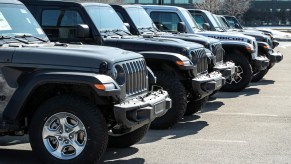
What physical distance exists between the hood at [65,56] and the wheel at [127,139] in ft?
3.95

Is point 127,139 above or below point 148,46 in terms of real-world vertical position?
below

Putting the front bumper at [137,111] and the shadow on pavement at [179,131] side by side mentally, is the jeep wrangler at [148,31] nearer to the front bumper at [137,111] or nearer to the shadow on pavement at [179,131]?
the shadow on pavement at [179,131]

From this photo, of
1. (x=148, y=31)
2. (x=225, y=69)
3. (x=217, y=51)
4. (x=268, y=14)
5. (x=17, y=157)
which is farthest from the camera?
(x=268, y=14)

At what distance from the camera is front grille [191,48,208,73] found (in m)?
9.11

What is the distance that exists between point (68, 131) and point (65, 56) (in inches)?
30.8

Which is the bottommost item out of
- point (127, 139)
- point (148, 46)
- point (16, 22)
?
point (127, 139)

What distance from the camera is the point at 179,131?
338 inches

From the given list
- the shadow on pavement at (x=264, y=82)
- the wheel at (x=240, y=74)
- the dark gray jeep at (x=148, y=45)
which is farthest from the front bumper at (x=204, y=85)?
the shadow on pavement at (x=264, y=82)

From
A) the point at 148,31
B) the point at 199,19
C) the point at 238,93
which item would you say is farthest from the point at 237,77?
the point at 148,31

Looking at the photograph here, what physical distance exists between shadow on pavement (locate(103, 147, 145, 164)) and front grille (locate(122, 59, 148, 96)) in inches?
32.4

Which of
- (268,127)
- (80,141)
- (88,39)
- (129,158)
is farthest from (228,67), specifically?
(80,141)

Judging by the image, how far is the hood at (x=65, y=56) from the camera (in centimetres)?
585

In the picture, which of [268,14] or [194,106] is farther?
[268,14]

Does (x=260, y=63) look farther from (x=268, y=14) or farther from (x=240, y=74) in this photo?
(x=268, y=14)
